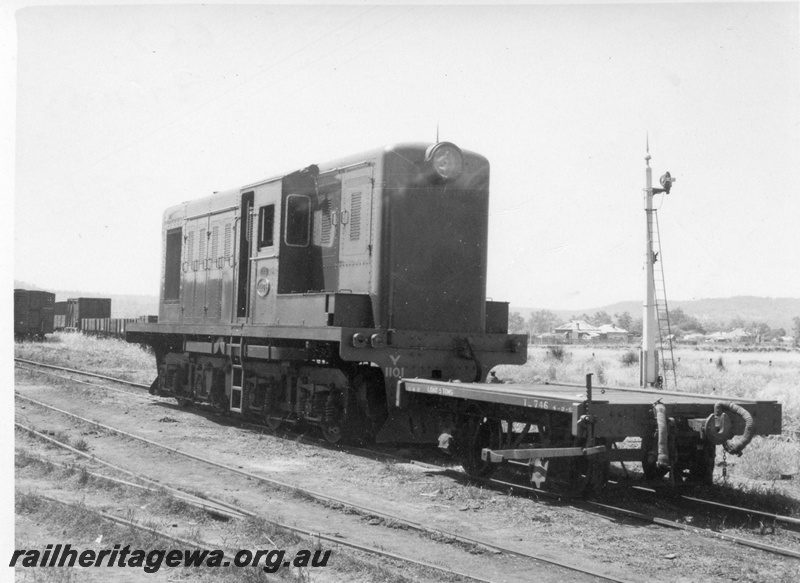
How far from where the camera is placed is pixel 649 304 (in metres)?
14.1

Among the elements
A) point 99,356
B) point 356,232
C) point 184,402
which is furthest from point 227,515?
point 99,356

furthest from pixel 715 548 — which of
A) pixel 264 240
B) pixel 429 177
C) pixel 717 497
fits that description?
pixel 264 240

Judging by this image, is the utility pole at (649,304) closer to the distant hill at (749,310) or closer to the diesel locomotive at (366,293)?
the diesel locomotive at (366,293)

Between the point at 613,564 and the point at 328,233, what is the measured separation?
6.55 metres

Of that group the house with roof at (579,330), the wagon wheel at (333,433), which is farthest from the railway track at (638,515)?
the house with roof at (579,330)

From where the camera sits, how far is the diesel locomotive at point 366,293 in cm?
959

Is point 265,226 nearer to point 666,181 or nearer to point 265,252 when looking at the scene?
point 265,252

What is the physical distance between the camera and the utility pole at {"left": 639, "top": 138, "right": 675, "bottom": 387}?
13989mm

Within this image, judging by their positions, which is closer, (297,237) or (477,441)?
(477,441)

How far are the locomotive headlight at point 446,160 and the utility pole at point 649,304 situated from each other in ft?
18.6

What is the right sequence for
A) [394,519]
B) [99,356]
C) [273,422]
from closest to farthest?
[394,519] < [273,422] < [99,356]

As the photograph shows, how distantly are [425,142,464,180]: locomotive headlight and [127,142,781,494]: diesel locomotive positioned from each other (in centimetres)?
2

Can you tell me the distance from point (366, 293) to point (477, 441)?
2.64 meters

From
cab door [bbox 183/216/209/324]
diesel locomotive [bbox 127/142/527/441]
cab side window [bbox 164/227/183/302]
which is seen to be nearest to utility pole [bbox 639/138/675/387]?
diesel locomotive [bbox 127/142/527/441]
